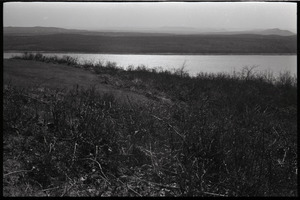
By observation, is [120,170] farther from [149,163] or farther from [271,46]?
[271,46]

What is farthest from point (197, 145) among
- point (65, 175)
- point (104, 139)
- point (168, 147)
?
point (65, 175)

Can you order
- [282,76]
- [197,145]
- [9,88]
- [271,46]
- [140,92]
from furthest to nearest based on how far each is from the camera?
[271,46], [282,76], [140,92], [9,88], [197,145]

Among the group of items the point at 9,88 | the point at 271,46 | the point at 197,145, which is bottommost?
the point at 197,145

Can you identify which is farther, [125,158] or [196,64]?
[196,64]

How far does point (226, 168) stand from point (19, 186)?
220cm

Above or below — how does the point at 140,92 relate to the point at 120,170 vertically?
above

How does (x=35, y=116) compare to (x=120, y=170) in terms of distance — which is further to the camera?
(x=35, y=116)

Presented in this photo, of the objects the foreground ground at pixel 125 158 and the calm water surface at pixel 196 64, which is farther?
the calm water surface at pixel 196 64

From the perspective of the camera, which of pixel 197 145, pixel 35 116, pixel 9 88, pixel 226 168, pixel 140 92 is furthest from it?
pixel 140 92

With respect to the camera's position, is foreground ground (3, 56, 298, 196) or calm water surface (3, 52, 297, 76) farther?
calm water surface (3, 52, 297, 76)

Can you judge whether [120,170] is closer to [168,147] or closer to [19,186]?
[168,147]

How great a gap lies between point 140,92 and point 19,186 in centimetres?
659

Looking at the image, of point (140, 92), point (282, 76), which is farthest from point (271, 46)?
point (140, 92)

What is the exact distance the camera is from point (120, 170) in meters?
4.12
